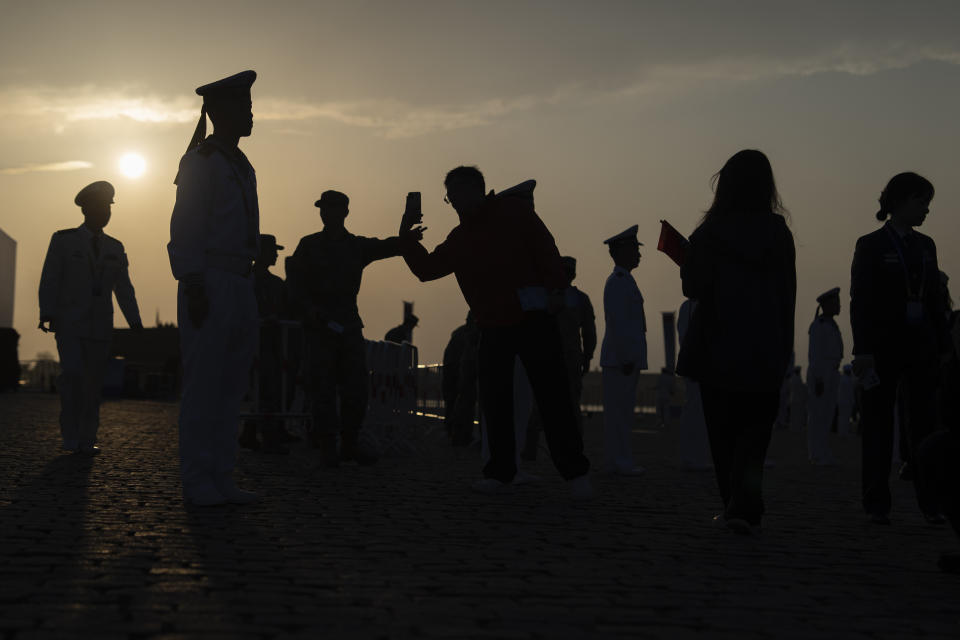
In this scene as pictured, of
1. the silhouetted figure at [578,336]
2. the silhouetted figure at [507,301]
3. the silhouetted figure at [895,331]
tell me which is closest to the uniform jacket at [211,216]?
the silhouetted figure at [507,301]

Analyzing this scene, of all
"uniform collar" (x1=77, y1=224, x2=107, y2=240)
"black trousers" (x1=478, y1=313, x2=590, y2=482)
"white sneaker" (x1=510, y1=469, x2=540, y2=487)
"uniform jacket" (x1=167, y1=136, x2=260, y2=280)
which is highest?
"uniform collar" (x1=77, y1=224, x2=107, y2=240)

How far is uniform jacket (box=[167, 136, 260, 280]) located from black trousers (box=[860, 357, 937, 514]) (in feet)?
12.1

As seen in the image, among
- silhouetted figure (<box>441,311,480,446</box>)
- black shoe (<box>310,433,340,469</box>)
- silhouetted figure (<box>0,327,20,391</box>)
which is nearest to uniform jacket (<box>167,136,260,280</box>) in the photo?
black shoe (<box>310,433,340,469</box>)

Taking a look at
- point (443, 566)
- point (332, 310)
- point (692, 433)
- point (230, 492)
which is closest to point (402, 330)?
point (692, 433)

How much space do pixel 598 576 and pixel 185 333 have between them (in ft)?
10.3

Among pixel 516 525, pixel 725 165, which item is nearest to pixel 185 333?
pixel 516 525

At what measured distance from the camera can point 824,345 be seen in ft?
48.6

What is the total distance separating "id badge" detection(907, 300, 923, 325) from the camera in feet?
23.0

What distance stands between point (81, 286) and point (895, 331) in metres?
7.24

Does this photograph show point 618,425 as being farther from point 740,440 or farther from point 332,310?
point 740,440

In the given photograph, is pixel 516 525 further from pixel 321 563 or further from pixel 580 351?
pixel 580 351

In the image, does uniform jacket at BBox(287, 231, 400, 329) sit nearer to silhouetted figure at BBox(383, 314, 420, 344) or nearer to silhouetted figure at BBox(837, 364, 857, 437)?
silhouetted figure at BBox(383, 314, 420, 344)

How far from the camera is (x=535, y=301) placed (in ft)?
26.1

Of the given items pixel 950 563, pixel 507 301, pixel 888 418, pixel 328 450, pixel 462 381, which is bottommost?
pixel 950 563
